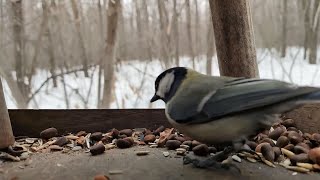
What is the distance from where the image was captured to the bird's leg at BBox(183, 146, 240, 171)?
1.08m

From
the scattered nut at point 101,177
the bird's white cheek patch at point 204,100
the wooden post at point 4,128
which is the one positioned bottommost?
the scattered nut at point 101,177

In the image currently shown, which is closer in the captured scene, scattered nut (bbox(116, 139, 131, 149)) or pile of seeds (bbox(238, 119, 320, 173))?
pile of seeds (bbox(238, 119, 320, 173))

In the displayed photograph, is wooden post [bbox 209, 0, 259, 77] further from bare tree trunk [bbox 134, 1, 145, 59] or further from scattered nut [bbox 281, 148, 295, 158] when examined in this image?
bare tree trunk [bbox 134, 1, 145, 59]

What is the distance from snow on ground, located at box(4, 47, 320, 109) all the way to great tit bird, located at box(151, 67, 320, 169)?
138 cm

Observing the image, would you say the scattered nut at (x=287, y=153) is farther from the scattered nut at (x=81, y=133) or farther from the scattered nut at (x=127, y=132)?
the scattered nut at (x=81, y=133)

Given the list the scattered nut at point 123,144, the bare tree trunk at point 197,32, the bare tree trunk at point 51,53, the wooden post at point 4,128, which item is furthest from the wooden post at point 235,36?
the bare tree trunk at point 51,53

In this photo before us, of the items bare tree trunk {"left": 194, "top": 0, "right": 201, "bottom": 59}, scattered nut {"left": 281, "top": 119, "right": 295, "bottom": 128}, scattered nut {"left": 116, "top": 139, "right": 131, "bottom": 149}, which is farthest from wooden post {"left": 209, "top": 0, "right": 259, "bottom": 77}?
bare tree trunk {"left": 194, "top": 0, "right": 201, "bottom": 59}

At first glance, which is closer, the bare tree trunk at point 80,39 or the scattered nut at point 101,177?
the scattered nut at point 101,177

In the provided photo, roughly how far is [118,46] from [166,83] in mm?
1603

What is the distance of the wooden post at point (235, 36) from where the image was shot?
4.64 feet

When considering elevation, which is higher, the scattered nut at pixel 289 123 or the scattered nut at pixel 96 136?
the scattered nut at pixel 96 136

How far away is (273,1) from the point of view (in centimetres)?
255

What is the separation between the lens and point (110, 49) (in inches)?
110

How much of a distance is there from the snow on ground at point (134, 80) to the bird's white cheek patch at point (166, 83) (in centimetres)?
131
